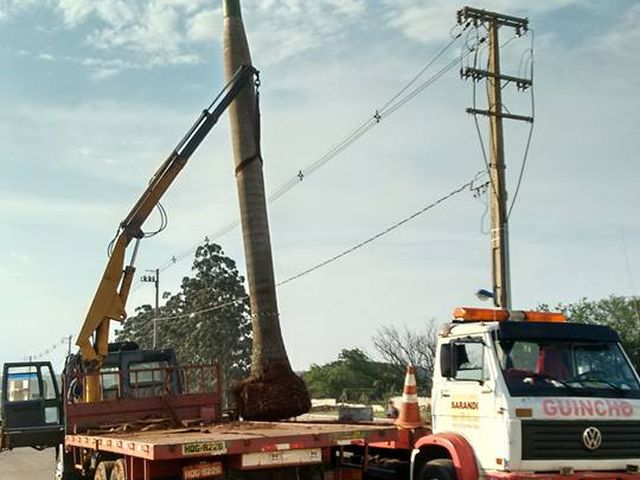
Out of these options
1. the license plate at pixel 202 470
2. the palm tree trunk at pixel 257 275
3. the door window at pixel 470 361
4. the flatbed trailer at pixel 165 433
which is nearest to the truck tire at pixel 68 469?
the flatbed trailer at pixel 165 433

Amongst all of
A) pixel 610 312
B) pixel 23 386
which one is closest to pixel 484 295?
pixel 23 386

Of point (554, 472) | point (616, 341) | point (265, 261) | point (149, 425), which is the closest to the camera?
point (554, 472)

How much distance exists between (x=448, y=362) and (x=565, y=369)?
1270mm

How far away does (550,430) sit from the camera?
8.34 meters

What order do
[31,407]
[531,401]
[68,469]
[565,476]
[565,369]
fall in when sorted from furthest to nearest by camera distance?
[31,407], [68,469], [565,369], [531,401], [565,476]

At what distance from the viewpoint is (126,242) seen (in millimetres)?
15945

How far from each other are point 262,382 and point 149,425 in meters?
3.15

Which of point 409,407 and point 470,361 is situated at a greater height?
point 470,361

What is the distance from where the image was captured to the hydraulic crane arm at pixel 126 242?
15273mm

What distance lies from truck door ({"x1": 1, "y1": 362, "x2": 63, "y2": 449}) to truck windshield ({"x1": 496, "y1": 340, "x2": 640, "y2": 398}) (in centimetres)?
924

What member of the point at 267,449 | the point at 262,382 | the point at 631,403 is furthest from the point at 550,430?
the point at 262,382

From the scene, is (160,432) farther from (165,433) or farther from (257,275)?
(257,275)

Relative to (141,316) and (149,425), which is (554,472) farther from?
(141,316)

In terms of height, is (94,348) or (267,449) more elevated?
(94,348)
